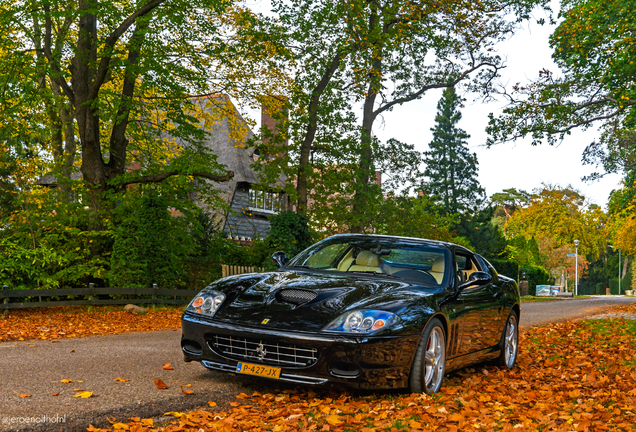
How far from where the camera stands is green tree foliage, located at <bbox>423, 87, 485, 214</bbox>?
6656 cm

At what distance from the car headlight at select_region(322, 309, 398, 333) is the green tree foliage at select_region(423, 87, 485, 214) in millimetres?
61708

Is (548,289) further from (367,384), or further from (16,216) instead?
(367,384)

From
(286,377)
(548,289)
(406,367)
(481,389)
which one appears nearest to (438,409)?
(406,367)

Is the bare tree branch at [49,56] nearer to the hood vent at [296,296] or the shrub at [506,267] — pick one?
the hood vent at [296,296]

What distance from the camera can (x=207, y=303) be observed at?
20.4ft

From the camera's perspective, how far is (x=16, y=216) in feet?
59.1

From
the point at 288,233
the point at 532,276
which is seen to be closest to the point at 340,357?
the point at 288,233

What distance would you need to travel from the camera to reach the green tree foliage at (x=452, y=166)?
66.6 metres

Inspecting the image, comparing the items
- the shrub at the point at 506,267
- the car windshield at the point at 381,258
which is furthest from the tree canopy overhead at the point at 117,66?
the shrub at the point at 506,267

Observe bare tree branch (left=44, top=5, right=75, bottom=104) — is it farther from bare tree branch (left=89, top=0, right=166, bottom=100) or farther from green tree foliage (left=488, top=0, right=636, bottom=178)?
green tree foliage (left=488, top=0, right=636, bottom=178)

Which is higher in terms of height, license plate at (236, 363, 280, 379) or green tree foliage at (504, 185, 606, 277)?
green tree foliage at (504, 185, 606, 277)

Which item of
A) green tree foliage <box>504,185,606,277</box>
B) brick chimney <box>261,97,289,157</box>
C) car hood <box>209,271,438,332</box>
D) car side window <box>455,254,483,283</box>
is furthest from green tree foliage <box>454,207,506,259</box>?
car hood <box>209,271,438,332</box>

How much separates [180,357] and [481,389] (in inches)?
145

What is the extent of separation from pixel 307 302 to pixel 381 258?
165 cm
